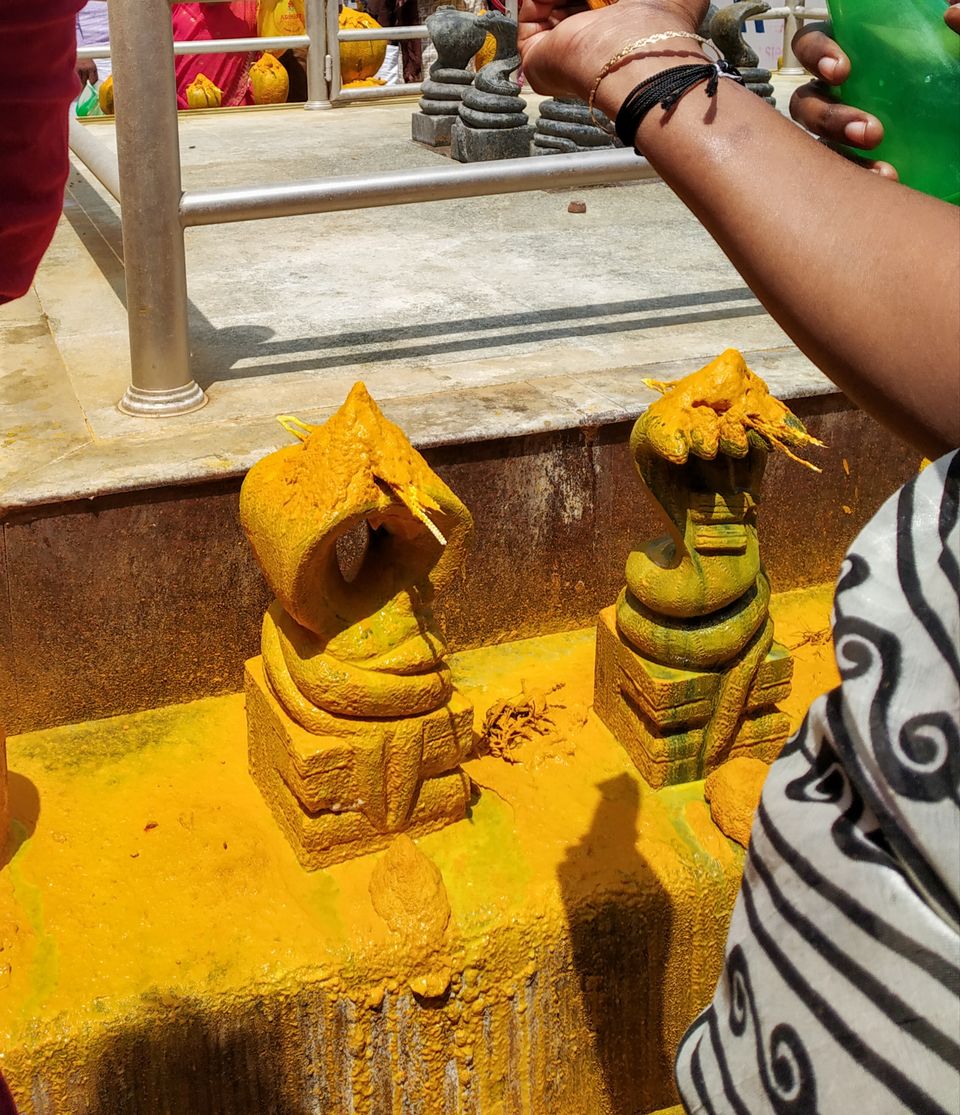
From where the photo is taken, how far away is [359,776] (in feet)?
6.07

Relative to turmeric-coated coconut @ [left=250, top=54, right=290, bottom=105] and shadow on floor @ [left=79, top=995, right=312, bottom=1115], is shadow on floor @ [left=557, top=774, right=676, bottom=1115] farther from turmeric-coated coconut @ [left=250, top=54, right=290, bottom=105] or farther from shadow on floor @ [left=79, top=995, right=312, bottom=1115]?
turmeric-coated coconut @ [left=250, top=54, right=290, bottom=105]

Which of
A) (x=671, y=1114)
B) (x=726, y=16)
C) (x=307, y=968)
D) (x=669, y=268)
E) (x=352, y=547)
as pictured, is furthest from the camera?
(x=726, y=16)

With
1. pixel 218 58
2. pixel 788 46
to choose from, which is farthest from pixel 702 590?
pixel 218 58

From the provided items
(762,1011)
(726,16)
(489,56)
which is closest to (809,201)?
(762,1011)

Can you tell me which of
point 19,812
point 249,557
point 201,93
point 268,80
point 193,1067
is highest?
point 249,557

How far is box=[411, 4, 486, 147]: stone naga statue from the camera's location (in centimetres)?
505

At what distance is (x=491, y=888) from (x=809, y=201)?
1.34 m

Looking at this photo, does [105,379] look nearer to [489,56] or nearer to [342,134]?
[342,134]

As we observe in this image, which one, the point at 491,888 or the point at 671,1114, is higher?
the point at 491,888

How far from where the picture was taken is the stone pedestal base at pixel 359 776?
183cm

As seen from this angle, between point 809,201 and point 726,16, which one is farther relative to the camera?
point 726,16

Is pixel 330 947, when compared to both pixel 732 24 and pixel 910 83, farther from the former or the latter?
pixel 732 24

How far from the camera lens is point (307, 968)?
1.76m

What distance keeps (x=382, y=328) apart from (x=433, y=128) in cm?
258
